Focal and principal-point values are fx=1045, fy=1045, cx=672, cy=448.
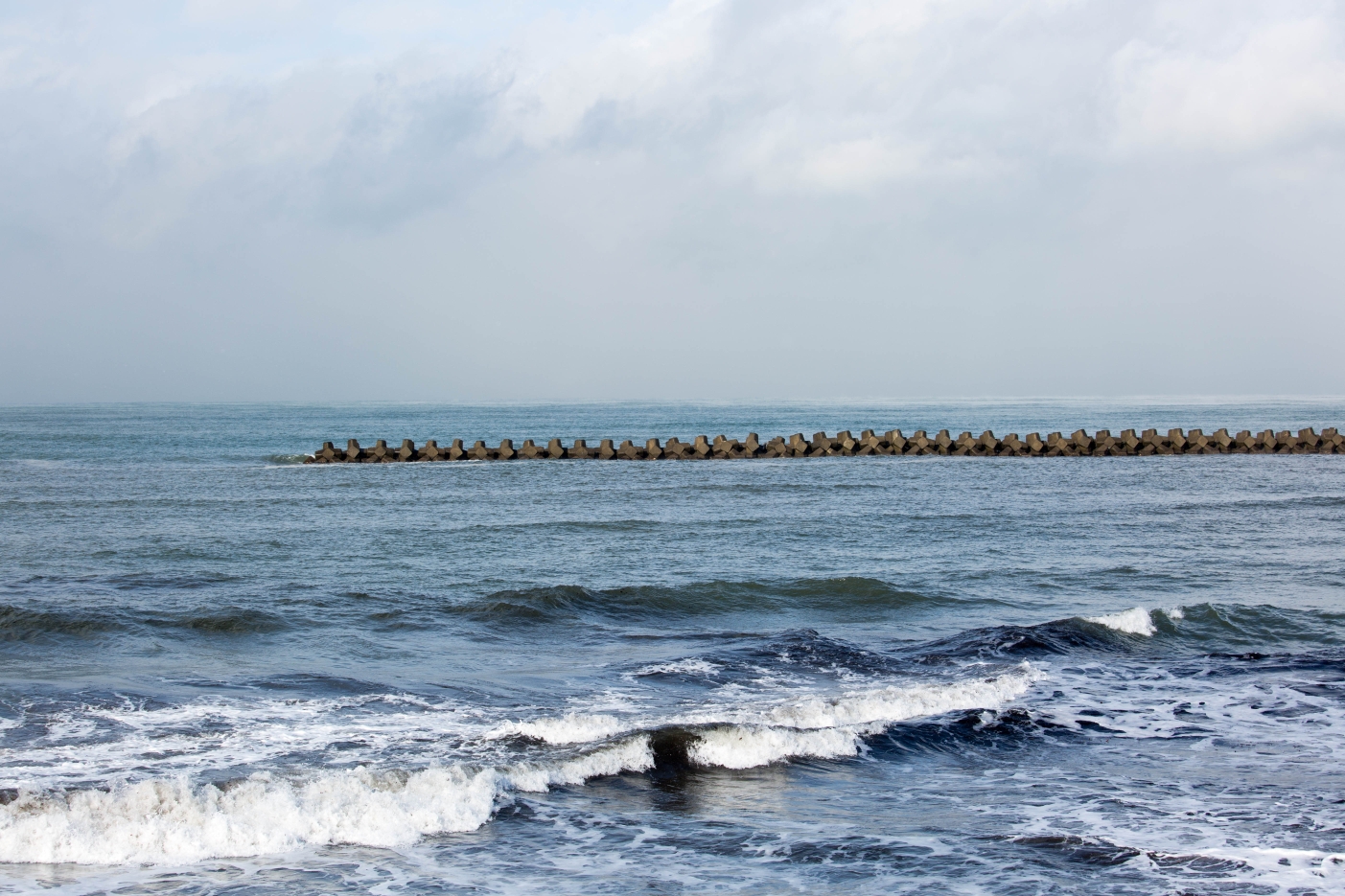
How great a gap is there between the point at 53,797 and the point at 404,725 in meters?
2.46

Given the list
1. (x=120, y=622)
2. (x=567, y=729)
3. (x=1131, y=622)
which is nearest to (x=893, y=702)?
(x=567, y=729)

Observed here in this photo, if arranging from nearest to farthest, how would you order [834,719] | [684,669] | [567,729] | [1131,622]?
[567,729] < [834,719] < [684,669] < [1131,622]

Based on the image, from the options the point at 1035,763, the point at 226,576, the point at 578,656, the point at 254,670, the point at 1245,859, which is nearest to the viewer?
the point at 1245,859

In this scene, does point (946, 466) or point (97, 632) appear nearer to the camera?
point (97, 632)

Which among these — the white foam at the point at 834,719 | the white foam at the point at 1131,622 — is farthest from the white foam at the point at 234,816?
the white foam at the point at 1131,622

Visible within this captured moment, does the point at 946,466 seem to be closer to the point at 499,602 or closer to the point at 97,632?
the point at 499,602

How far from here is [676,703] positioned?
888 cm

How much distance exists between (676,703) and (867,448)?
1155 inches

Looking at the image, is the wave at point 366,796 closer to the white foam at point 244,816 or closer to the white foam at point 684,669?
the white foam at point 244,816

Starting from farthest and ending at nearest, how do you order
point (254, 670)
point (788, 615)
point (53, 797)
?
1. point (788, 615)
2. point (254, 670)
3. point (53, 797)

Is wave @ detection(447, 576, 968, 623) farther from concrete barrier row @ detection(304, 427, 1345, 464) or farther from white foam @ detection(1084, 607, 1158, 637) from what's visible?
concrete barrier row @ detection(304, 427, 1345, 464)

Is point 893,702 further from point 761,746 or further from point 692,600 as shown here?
point 692,600

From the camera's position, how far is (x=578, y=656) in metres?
10.8

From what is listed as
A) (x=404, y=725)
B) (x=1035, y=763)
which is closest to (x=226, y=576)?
(x=404, y=725)
